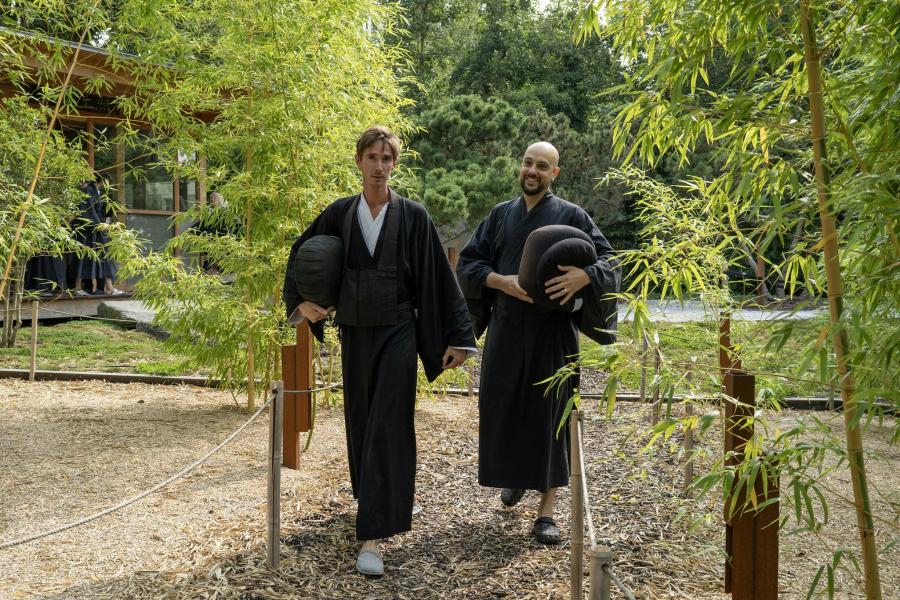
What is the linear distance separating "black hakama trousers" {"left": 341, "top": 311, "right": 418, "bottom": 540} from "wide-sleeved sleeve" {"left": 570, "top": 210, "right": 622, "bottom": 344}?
0.82 meters

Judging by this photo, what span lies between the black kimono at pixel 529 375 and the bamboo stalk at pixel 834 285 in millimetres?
1740

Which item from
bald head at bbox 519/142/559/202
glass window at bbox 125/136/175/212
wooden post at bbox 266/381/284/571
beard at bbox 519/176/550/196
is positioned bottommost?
wooden post at bbox 266/381/284/571

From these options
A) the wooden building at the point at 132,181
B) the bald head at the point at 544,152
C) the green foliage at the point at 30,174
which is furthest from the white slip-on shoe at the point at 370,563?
the wooden building at the point at 132,181

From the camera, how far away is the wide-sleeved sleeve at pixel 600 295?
3.82m

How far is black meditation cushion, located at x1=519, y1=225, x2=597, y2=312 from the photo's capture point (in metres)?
3.76

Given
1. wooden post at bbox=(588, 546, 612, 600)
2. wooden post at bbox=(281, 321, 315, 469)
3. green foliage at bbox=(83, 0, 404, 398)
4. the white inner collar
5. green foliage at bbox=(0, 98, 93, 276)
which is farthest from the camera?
green foliage at bbox=(83, 0, 404, 398)

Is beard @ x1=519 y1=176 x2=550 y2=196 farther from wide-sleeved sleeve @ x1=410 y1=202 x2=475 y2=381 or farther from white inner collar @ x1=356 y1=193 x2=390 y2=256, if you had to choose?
white inner collar @ x1=356 y1=193 x2=390 y2=256

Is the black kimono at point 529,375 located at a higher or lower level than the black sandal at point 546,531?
higher

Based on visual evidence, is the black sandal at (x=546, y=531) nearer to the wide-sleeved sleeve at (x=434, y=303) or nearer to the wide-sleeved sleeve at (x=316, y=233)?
the wide-sleeved sleeve at (x=434, y=303)

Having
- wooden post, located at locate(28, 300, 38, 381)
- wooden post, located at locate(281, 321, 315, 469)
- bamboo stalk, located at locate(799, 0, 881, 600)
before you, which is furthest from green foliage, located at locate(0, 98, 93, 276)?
bamboo stalk, located at locate(799, 0, 881, 600)

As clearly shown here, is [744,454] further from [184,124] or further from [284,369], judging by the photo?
[184,124]

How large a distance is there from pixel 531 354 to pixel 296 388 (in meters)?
1.32

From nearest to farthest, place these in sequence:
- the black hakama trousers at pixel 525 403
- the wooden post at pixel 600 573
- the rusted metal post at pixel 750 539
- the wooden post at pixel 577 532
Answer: the wooden post at pixel 600 573, the rusted metal post at pixel 750 539, the wooden post at pixel 577 532, the black hakama trousers at pixel 525 403

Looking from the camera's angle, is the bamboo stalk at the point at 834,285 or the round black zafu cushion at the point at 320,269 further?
the round black zafu cushion at the point at 320,269
